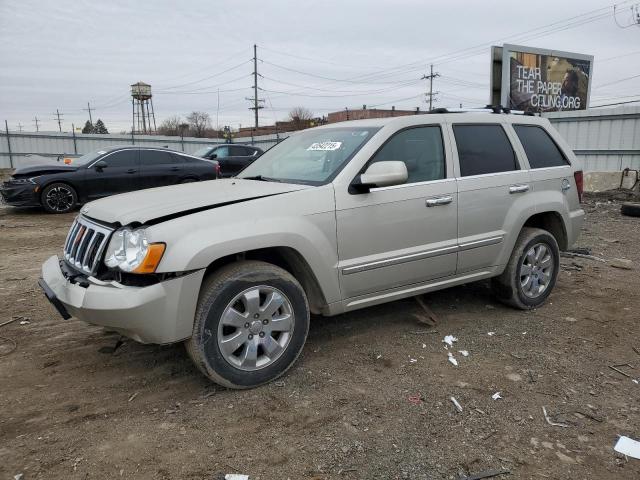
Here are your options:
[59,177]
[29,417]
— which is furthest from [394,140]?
[59,177]

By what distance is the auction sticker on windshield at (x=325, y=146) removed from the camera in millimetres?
3973

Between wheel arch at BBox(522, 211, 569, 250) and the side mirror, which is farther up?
the side mirror

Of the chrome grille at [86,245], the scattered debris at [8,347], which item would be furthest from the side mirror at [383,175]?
the scattered debris at [8,347]

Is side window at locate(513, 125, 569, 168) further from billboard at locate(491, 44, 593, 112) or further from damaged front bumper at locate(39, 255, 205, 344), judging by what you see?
billboard at locate(491, 44, 593, 112)

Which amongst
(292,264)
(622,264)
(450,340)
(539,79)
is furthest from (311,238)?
(539,79)

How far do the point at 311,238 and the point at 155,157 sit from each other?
31.6 feet

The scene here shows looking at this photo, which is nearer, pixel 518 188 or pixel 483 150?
pixel 483 150

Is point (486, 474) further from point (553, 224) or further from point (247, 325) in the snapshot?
point (553, 224)

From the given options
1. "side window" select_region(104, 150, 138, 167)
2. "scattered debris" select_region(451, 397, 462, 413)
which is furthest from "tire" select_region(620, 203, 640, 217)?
"side window" select_region(104, 150, 138, 167)

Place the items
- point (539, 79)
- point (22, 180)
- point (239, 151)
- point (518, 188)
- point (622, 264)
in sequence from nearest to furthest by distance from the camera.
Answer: point (518, 188), point (622, 264), point (22, 180), point (539, 79), point (239, 151)

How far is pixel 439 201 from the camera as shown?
399cm

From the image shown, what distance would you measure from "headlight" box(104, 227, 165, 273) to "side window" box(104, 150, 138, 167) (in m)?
9.22

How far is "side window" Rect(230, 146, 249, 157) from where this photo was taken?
1727 centimetres

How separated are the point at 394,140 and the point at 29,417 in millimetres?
3100
